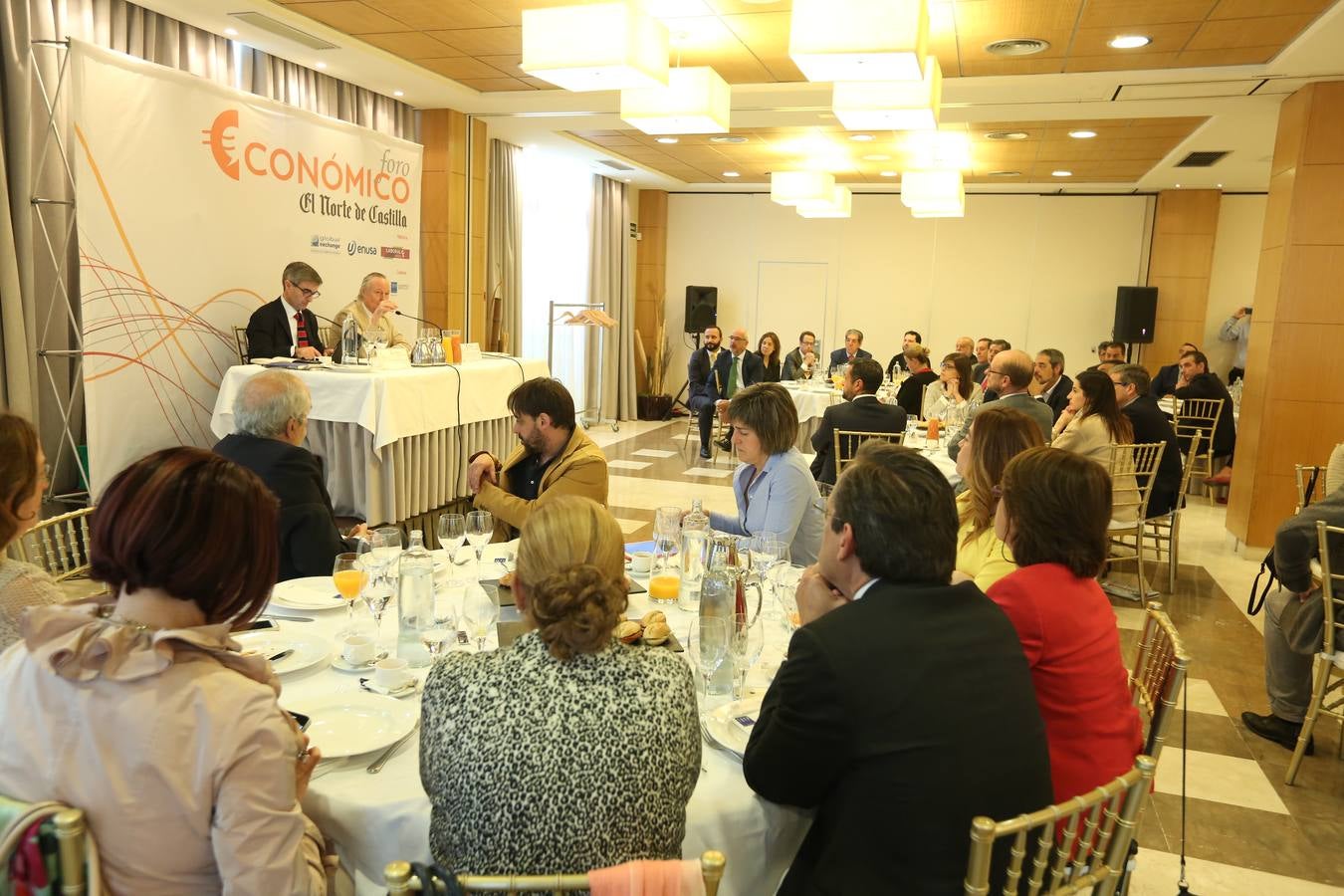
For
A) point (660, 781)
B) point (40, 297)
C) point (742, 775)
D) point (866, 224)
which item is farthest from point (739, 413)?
point (866, 224)

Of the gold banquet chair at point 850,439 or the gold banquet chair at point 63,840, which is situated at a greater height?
the gold banquet chair at point 63,840

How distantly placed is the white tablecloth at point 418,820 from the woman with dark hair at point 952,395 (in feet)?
17.9

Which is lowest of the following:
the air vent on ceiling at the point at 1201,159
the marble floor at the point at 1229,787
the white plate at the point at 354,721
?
the marble floor at the point at 1229,787

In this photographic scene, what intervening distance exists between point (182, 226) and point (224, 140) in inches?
25.5

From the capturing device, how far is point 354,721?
1.77 metres

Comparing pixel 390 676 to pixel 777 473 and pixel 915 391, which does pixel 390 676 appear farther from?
pixel 915 391

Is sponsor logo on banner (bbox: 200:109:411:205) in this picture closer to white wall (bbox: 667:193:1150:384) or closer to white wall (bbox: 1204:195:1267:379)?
white wall (bbox: 667:193:1150:384)

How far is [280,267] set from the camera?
21.6 ft

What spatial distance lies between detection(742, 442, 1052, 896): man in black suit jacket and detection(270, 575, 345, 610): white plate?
1.29m

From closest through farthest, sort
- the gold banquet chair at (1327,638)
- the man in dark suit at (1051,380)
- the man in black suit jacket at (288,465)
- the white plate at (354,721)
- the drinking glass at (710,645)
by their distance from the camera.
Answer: the white plate at (354,721), the drinking glass at (710,645), the man in black suit jacket at (288,465), the gold banquet chair at (1327,638), the man in dark suit at (1051,380)

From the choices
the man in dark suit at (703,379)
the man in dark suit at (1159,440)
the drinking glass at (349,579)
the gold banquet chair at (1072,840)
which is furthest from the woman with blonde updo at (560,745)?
the man in dark suit at (703,379)

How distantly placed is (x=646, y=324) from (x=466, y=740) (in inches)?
512

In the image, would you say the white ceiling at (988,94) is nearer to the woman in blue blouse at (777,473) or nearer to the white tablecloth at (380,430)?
the white tablecloth at (380,430)

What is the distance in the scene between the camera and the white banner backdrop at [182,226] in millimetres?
5160
